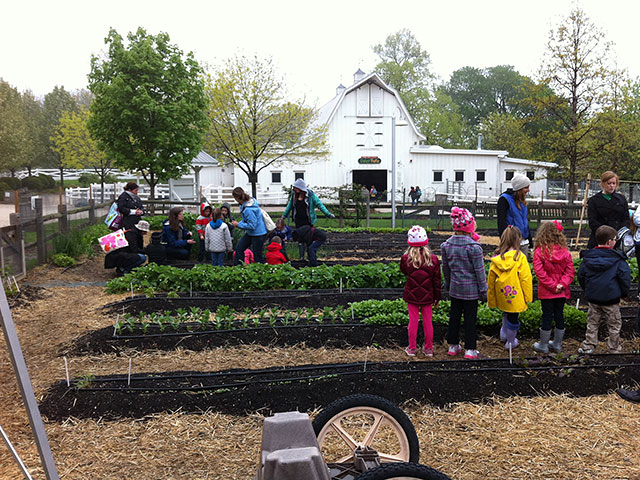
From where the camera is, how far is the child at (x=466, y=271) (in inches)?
233

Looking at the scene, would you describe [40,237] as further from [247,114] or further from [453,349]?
[247,114]

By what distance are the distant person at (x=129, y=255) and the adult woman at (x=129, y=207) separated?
123 millimetres

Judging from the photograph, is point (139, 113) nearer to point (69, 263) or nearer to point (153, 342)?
point (69, 263)

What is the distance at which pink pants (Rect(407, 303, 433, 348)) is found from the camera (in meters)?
6.15

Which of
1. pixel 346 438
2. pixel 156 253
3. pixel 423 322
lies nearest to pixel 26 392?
pixel 346 438

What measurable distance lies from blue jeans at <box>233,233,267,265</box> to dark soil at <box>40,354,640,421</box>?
503cm

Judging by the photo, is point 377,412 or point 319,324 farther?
point 319,324

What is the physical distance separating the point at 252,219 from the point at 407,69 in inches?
2055

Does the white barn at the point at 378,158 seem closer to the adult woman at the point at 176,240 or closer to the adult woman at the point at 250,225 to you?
the adult woman at the point at 176,240

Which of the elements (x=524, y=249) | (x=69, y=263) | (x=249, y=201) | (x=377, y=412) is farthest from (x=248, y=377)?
(x=69, y=263)

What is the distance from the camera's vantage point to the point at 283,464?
2.34 metres

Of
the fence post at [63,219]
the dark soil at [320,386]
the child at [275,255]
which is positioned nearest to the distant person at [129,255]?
the child at [275,255]

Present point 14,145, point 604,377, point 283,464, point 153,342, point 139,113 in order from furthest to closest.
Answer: point 14,145 → point 139,113 → point 153,342 → point 604,377 → point 283,464

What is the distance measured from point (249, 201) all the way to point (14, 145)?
31.4 m
